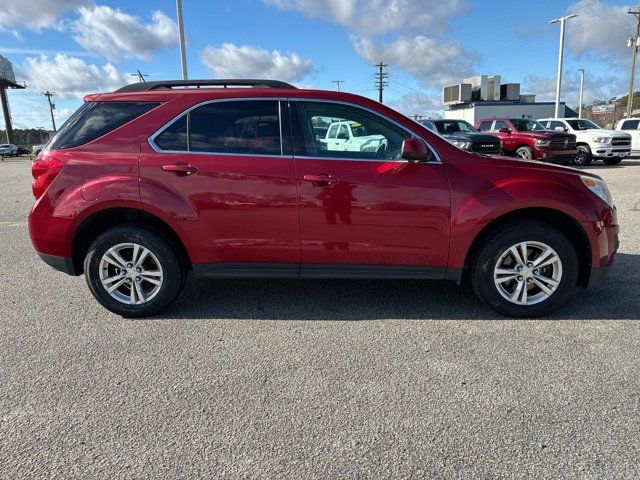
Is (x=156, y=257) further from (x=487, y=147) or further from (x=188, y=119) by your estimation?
(x=487, y=147)

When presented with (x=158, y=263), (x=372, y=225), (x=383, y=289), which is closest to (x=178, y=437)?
(x=158, y=263)

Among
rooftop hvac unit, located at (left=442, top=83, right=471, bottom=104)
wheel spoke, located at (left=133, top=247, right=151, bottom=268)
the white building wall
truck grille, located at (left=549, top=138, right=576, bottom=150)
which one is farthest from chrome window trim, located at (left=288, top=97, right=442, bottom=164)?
rooftop hvac unit, located at (left=442, top=83, right=471, bottom=104)

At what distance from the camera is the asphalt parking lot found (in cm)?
220

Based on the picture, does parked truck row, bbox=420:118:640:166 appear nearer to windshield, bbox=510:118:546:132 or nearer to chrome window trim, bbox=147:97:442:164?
windshield, bbox=510:118:546:132

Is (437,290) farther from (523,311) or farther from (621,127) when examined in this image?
(621,127)

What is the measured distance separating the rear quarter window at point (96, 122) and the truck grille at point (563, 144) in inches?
591

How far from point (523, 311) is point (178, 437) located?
274 cm

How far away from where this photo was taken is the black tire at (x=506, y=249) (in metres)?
3.62

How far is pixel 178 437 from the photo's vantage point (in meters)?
2.37

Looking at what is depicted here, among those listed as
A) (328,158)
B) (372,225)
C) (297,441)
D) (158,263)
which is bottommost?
(297,441)

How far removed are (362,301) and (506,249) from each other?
1.29 metres

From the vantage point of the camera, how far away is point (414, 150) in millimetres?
3432

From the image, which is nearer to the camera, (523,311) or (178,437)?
(178,437)

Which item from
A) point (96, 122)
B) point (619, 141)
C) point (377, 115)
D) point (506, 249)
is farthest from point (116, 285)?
point (619, 141)
